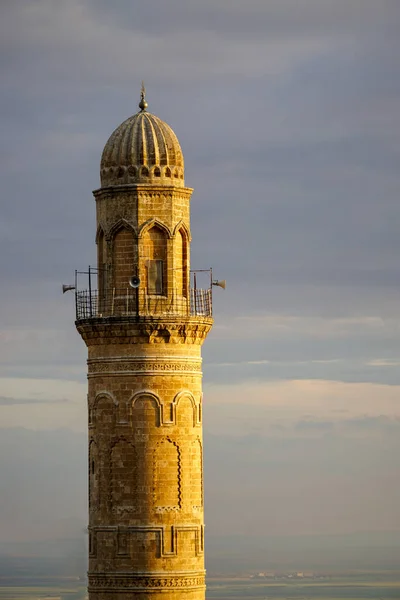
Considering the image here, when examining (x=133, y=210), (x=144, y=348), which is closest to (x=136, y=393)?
(x=144, y=348)

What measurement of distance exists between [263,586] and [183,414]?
75122mm

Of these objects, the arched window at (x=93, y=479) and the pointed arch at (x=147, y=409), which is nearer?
the pointed arch at (x=147, y=409)

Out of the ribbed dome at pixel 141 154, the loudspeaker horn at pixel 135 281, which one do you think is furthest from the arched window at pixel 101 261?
the ribbed dome at pixel 141 154

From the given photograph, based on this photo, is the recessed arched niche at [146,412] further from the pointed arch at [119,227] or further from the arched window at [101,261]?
the pointed arch at [119,227]

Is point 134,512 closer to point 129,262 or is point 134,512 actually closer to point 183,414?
point 183,414

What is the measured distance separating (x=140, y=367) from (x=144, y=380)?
542mm

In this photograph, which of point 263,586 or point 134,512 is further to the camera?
point 263,586

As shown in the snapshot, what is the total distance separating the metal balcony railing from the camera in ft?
288

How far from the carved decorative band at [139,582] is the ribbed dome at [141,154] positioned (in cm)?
1564

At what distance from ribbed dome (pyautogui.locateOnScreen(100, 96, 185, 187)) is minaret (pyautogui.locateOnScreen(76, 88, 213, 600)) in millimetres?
40

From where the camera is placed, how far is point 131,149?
288 feet

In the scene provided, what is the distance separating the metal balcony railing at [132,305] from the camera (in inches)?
3455

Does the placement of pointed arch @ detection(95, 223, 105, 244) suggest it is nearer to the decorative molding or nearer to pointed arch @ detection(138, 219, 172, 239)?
pointed arch @ detection(138, 219, 172, 239)

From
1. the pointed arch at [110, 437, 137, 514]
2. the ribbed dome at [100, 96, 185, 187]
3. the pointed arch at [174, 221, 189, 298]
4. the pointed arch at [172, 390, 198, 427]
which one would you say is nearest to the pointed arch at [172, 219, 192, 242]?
the pointed arch at [174, 221, 189, 298]
